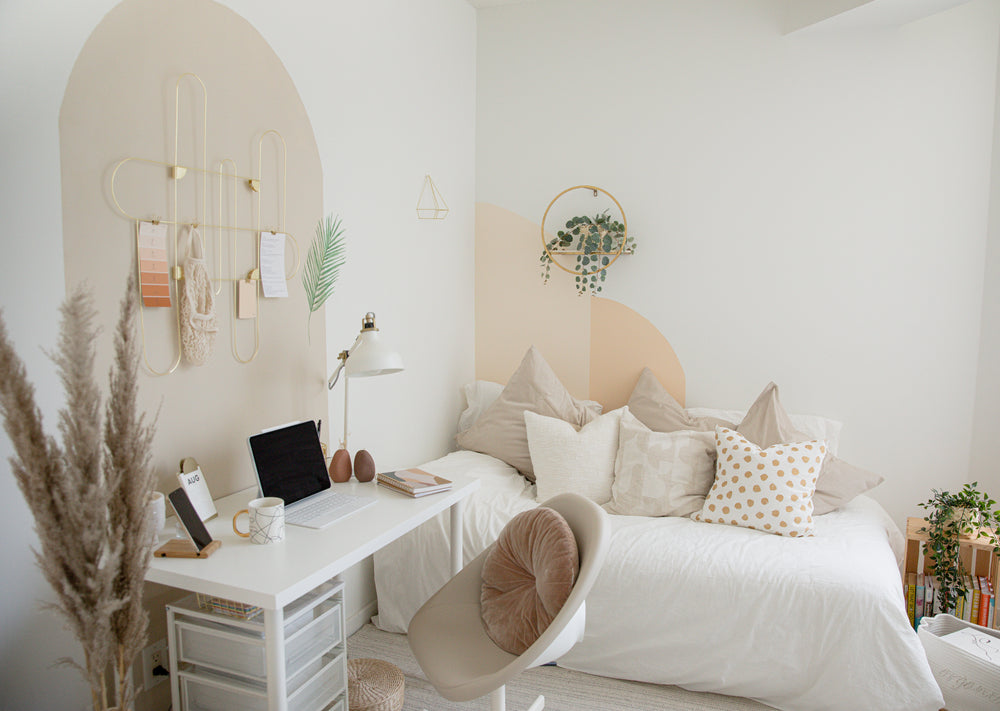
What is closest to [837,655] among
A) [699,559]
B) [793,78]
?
[699,559]

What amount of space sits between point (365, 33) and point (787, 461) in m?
2.35

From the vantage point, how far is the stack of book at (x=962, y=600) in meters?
2.53

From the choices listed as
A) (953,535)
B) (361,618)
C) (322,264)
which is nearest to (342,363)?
(322,264)

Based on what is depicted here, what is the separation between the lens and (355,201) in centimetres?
272

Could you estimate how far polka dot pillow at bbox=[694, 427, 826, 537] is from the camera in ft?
8.38

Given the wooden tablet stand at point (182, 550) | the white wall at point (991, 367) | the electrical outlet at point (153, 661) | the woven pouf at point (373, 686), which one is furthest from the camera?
the white wall at point (991, 367)

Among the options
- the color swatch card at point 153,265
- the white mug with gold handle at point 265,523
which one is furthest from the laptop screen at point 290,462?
the color swatch card at point 153,265

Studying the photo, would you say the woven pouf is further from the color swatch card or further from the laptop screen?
the color swatch card

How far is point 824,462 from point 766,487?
0.40 m

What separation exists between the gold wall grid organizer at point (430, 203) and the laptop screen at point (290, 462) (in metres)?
1.39

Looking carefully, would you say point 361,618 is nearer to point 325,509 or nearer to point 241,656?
point 325,509

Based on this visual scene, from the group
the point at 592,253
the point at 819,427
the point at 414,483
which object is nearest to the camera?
the point at 414,483

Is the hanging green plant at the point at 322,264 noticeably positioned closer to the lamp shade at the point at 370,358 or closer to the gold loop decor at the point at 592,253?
the lamp shade at the point at 370,358

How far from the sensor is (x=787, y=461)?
8.66ft
